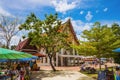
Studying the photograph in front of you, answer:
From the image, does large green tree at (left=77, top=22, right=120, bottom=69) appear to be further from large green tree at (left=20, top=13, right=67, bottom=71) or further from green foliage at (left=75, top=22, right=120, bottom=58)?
large green tree at (left=20, top=13, right=67, bottom=71)

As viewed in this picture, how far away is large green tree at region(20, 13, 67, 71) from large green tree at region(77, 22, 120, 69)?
23.0 ft

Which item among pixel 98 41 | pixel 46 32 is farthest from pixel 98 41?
pixel 46 32

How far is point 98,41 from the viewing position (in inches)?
838

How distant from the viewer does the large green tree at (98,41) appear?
2092 centimetres

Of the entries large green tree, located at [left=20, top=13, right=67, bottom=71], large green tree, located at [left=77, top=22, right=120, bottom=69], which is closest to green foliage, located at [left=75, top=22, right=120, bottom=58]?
large green tree, located at [left=77, top=22, right=120, bottom=69]

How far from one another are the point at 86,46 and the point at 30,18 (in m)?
10.1

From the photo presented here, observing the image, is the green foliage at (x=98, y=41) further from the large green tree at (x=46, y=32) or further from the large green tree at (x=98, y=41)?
the large green tree at (x=46, y=32)

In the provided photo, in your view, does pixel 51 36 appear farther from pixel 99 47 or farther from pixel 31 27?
pixel 99 47

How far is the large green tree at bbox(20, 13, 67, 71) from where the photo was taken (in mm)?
27083

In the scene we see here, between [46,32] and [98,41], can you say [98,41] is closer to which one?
[98,41]

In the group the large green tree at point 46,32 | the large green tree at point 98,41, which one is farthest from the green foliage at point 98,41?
the large green tree at point 46,32

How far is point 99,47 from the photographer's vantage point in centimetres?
2142

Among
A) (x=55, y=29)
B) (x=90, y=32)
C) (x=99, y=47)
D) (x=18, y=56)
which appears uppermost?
(x=55, y=29)

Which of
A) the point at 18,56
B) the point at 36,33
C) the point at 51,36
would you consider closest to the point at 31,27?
the point at 36,33
